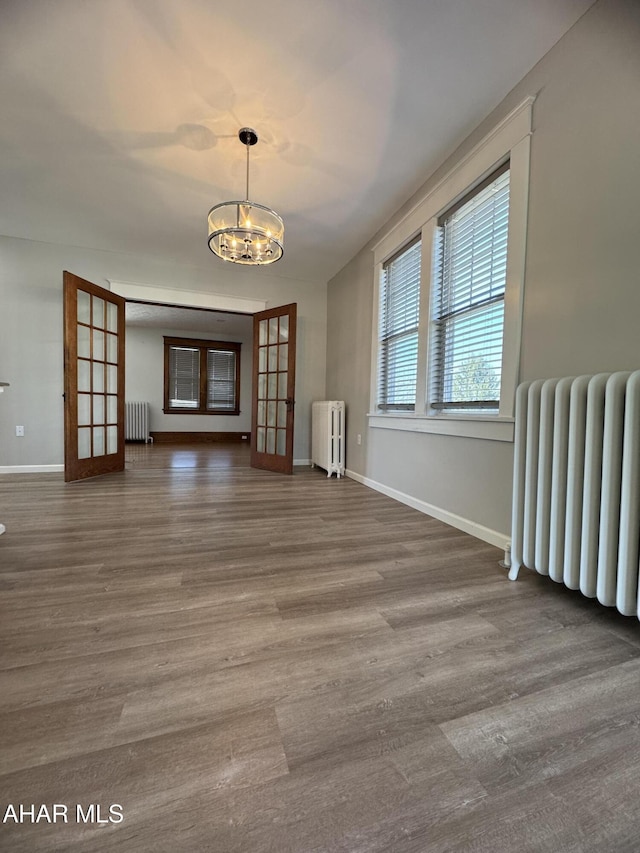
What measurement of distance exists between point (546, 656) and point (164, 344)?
24.9ft

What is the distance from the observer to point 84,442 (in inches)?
144

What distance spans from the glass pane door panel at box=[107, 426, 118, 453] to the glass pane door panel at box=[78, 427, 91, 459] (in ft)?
0.71

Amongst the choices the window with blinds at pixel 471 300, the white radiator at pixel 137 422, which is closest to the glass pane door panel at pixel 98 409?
the white radiator at pixel 137 422

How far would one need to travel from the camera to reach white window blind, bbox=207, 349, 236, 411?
294 inches

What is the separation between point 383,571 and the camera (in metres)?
1.61

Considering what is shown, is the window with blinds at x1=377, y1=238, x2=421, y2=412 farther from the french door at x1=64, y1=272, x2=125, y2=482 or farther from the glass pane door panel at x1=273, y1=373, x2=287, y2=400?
the french door at x1=64, y1=272, x2=125, y2=482

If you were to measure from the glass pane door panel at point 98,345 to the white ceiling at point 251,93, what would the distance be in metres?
1.21

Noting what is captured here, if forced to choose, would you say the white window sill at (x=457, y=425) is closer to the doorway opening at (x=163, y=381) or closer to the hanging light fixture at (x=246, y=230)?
the hanging light fixture at (x=246, y=230)

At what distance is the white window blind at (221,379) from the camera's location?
7.46 meters

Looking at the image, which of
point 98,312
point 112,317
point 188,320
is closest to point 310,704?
point 98,312

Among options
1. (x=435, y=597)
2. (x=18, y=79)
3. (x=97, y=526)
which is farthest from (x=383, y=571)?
(x=18, y=79)

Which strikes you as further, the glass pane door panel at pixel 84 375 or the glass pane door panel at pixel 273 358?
the glass pane door panel at pixel 273 358

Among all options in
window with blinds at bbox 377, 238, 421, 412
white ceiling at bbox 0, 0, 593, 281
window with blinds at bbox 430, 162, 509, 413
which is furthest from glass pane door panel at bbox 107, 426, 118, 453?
window with blinds at bbox 430, 162, 509, 413

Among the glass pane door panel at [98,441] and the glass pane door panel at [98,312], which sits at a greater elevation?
the glass pane door panel at [98,312]
